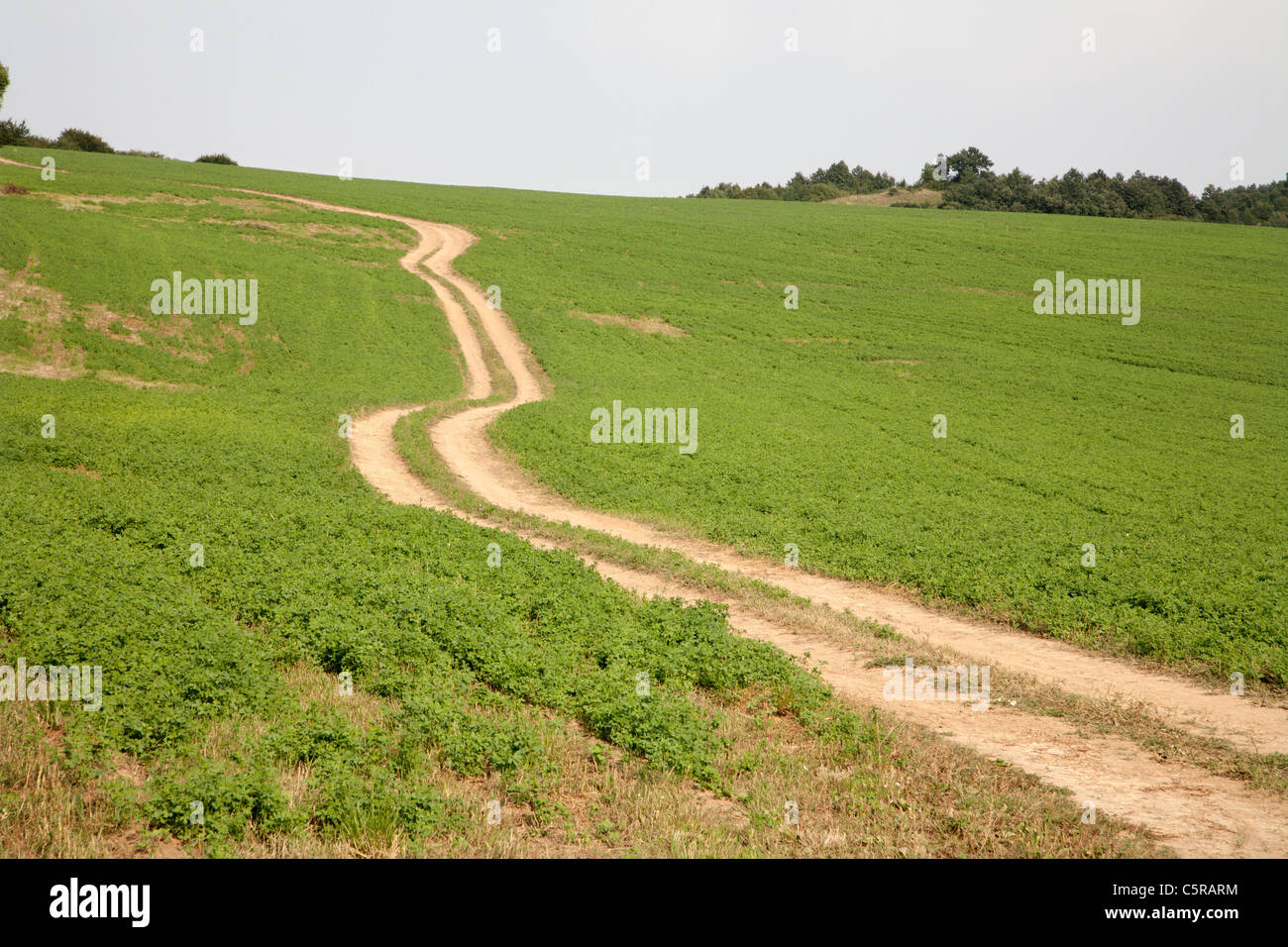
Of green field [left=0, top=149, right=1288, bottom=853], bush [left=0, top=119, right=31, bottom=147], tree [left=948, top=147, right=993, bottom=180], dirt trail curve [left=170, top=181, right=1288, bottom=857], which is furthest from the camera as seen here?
tree [left=948, top=147, right=993, bottom=180]

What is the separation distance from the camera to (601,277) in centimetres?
6041

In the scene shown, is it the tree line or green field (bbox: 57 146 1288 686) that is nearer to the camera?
green field (bbox: 57 146 1288 686)

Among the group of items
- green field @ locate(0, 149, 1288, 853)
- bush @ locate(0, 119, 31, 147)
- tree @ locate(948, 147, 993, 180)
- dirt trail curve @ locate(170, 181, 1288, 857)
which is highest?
tree @ locate(948, 147, 993, 180)

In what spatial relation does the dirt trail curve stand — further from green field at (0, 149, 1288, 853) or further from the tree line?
the tree line

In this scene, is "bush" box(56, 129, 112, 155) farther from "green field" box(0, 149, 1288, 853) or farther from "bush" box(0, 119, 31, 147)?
"green field" box(0, 149, 1288, 853)

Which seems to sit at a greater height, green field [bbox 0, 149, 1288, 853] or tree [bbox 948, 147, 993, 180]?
tree [bbox 948, 147, 993, 180]

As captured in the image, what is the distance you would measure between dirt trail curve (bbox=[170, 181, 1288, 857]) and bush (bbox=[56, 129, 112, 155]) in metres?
103

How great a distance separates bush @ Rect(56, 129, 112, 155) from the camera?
98.1 metres

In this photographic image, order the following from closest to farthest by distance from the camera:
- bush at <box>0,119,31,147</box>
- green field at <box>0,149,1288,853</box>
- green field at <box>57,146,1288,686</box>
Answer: green field at <box>0,149,1288,853</box>, green field at <box>57,146,1288,686</box>, bush at <box>0,119,31,147</box>

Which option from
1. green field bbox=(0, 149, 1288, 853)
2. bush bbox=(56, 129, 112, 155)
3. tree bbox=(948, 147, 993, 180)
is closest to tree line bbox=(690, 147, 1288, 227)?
tree bbox=(948, 147, 993, 180)

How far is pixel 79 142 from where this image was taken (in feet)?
324

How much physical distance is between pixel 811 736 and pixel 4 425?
2468cm

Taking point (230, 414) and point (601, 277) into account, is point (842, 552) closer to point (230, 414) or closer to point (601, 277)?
point (230, 414)
